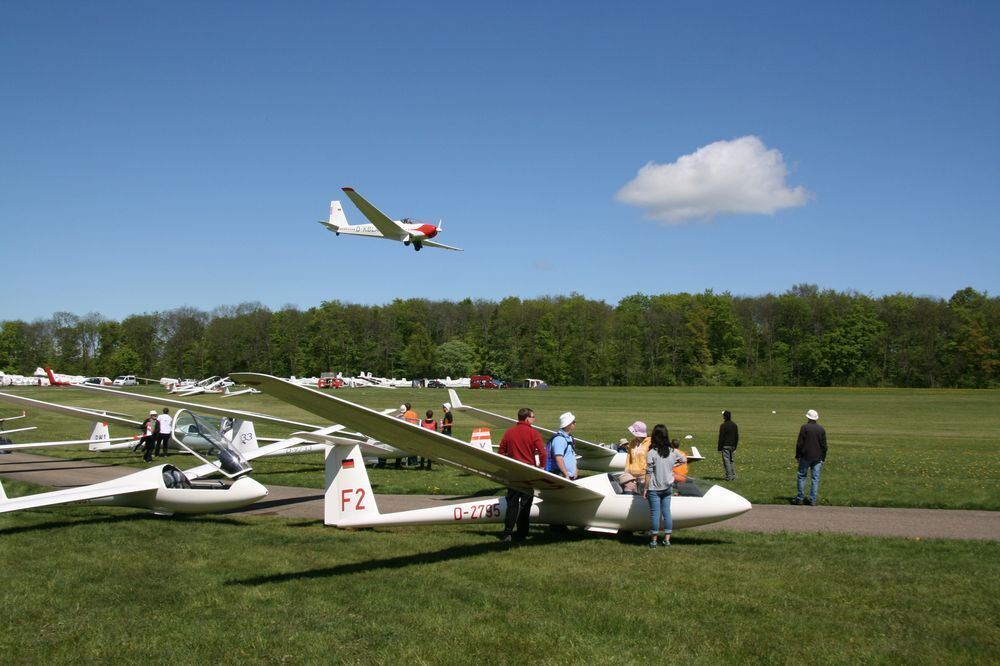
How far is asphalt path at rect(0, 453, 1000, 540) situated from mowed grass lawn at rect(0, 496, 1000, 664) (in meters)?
0.85

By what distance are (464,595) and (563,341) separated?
344 ft

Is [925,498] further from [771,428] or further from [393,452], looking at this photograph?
[771,428]

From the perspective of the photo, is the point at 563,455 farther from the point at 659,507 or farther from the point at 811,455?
the point at 811,455

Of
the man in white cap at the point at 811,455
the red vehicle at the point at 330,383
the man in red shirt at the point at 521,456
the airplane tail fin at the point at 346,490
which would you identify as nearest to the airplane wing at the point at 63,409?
the airplane tail fin at the point at 346,490

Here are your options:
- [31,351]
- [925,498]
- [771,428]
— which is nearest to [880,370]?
[771,428]

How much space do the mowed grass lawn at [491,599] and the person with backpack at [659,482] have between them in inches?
13.3

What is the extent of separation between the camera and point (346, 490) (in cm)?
970

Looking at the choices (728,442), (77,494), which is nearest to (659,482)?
(728,442)

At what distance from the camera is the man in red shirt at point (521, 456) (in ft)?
30.4

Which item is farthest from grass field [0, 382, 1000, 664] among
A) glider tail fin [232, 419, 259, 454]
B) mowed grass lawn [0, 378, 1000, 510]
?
glider tail fin [232, 419, 259, 454]

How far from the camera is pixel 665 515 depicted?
9227 mm

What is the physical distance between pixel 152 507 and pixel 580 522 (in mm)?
6681

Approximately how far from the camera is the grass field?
564 centimetres

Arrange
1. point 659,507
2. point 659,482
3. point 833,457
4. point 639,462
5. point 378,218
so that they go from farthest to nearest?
1. point 378,218
2. point 833,457
3. point 639,462
4. point 659,507
5. point 659,482
